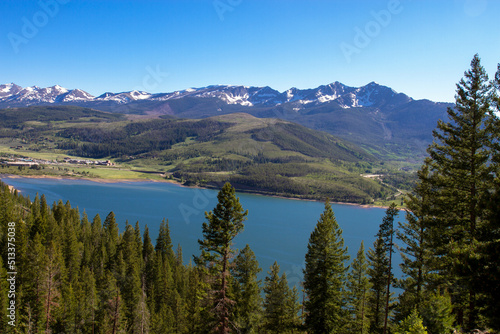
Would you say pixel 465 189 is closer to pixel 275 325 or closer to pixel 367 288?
pixel 367 288

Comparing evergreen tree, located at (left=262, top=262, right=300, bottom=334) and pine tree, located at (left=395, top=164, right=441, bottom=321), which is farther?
evergreen tree, located at (left=262, top=262, right=300, bottom=334)

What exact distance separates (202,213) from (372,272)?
105407mm

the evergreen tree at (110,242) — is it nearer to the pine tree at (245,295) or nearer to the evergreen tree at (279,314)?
the pine tree at (245,295)

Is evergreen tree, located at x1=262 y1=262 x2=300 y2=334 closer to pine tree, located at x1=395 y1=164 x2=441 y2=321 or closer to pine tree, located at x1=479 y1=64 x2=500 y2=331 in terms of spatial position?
pine tree, located at x1=395 y1=164 x2=441 y2=321

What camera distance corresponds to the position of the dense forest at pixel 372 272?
13.4 metres

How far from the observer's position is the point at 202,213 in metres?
126

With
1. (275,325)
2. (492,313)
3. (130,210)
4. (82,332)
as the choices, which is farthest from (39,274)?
(130,210)

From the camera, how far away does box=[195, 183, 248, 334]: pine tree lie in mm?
17547

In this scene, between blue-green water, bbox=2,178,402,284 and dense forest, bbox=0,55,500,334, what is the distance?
125ft

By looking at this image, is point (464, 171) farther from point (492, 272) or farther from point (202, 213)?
point (202, 213)

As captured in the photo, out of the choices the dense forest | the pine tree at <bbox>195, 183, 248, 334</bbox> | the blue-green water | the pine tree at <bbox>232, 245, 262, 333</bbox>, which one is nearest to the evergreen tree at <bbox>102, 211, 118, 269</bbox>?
the dense forest

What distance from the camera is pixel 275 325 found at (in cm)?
2539

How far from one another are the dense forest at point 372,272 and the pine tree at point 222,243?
0.19 ft

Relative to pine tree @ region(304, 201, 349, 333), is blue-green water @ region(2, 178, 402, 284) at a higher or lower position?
lower
